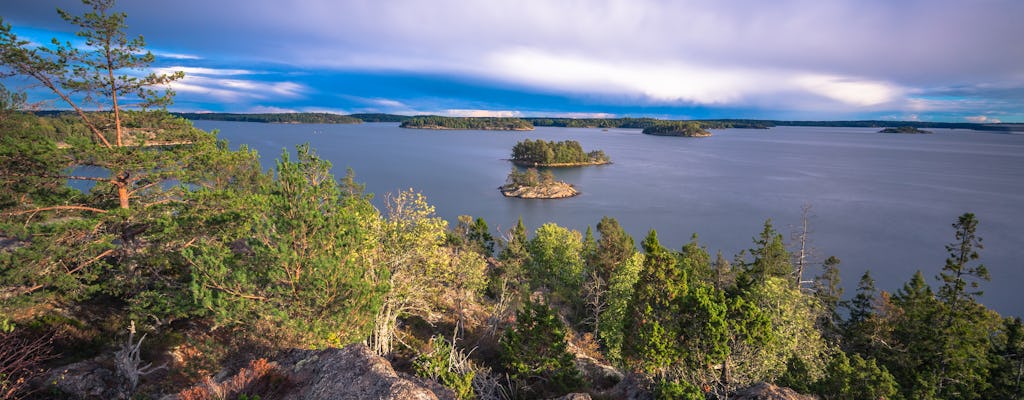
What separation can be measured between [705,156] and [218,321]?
575ft

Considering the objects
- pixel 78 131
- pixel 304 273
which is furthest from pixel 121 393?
pixel 78 131

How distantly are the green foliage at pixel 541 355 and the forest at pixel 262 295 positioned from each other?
0.08 m

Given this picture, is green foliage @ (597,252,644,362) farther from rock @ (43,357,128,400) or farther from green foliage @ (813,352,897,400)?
rock @ (43,357,128,400)

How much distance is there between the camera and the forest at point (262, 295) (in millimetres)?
12602

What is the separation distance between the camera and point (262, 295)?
12836 mm

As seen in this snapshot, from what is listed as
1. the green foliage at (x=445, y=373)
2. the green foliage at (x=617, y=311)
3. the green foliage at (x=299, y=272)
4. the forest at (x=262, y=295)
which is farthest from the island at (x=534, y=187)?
the green foliage at (x=299, y=272)

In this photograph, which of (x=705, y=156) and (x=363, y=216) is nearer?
(x=363, y=216)

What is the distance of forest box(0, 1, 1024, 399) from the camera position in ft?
41.3

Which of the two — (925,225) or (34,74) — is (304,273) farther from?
(925,225)

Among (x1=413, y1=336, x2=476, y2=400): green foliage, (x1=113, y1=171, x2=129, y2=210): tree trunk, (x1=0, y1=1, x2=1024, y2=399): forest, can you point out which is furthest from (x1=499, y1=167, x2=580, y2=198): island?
(x1=413, y1=336, x2=476, y2=400): green foliage

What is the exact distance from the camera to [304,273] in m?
12.7

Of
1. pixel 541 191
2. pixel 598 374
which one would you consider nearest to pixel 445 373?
pixel 598 374

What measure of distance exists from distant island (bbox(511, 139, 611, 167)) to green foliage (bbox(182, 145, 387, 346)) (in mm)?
122515

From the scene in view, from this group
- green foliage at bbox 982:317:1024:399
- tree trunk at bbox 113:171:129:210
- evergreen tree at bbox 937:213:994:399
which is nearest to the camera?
tree trunk at bbox 113:171:129:210
